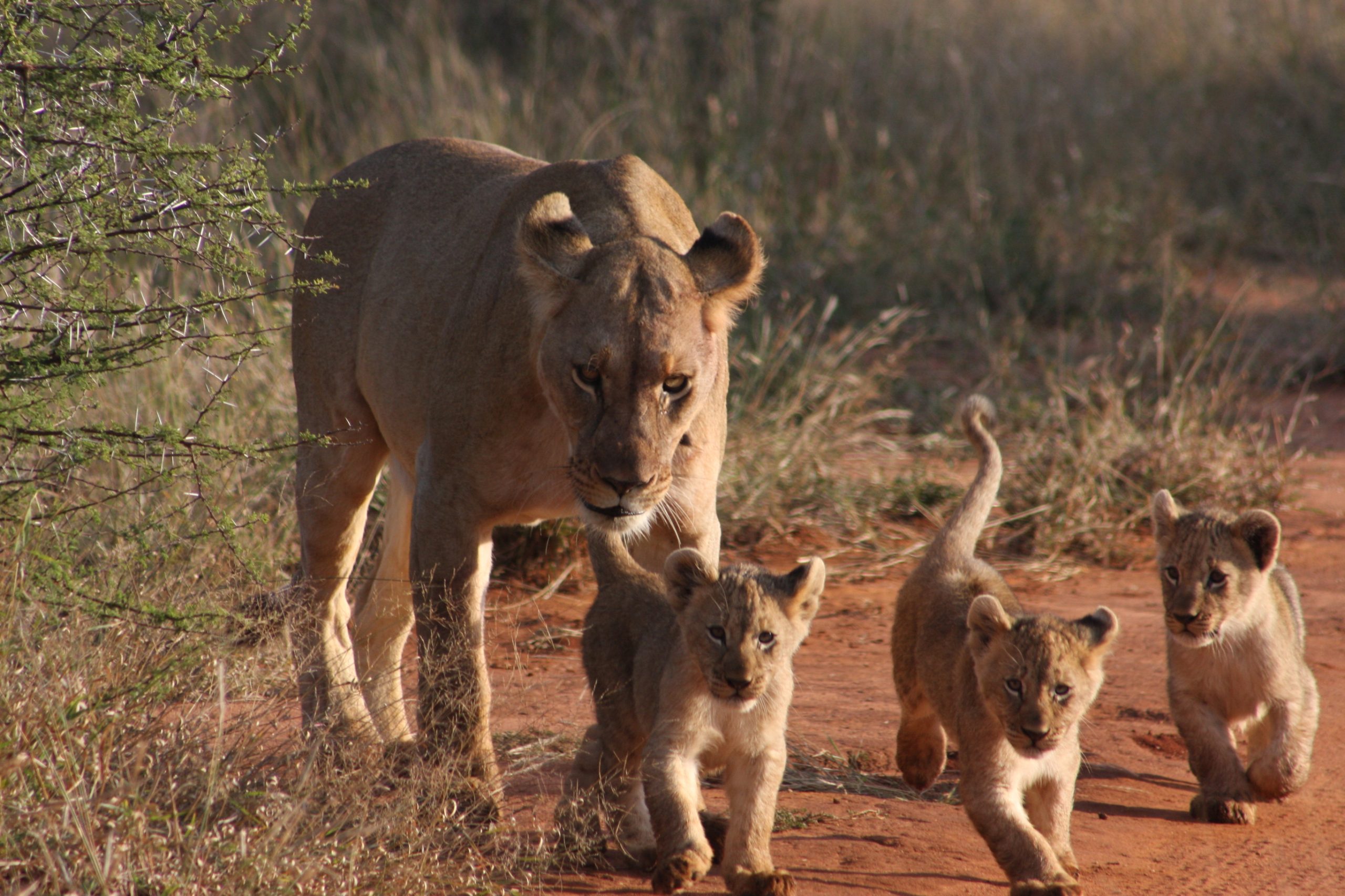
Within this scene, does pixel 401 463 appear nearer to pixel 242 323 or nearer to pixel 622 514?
pixel 622 514

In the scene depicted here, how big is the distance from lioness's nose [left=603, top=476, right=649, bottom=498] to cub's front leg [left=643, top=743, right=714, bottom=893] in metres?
0.65

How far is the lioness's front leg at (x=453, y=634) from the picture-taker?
4152 millimetres

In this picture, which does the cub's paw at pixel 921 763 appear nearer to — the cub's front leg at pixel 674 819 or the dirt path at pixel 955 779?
the dirt path at pixel 955 779

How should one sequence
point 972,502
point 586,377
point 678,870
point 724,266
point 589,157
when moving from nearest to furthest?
point 678,870, point 586,377, point 724,266, point 972,502, point 589,157

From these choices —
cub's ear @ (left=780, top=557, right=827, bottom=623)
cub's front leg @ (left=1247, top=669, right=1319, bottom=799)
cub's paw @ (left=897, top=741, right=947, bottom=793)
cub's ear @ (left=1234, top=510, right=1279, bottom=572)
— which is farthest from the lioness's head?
cub's front leg @ (left=1247, top=669, right=1319, bottom=799)

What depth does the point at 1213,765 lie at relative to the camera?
181 inches

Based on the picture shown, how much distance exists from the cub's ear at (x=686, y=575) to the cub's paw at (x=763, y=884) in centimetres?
72

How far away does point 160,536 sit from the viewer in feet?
16.0

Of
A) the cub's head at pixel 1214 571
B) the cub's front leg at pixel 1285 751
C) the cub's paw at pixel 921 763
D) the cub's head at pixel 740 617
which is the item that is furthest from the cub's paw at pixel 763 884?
the cub's front leg at pixel 1285 751

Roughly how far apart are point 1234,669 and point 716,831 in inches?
69.2

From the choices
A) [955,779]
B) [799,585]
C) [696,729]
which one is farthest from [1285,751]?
[696,729]

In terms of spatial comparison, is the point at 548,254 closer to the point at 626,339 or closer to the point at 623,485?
the point at 626,339

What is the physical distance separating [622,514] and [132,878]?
5.10 feet

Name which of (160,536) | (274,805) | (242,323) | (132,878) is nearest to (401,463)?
(160,536)
